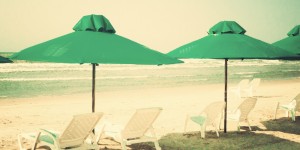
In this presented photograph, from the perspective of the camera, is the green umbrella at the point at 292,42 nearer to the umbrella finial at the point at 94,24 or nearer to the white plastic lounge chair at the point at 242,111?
the white plastic lounge chair at the point at 242,111

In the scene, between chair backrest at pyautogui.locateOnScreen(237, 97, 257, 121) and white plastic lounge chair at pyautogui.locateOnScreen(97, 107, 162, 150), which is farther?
chair backrest at pyautogui.locateOnScreen(237, 97, 257, 121)

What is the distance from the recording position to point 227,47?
6809 millimetres

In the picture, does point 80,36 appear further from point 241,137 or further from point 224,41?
point 241,137

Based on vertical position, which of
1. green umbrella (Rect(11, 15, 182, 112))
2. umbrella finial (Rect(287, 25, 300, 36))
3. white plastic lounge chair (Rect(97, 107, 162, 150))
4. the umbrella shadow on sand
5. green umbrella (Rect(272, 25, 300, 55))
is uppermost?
umbrella finial (Rect(287, 25, 300, 36))

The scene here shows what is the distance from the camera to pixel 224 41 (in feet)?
23.0

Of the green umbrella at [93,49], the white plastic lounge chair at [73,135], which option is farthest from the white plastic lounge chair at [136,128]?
the green umbrella at [93,49]

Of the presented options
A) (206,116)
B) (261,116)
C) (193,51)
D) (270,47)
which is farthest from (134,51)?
(261,116)

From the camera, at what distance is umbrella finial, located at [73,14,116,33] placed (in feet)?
18.3

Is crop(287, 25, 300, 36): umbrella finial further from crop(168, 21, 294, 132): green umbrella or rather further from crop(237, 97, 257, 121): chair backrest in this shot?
crop(237, 97, 257, 121): chair backrest

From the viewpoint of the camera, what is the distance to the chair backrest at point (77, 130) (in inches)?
207

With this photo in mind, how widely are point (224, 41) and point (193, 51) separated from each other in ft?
2.18

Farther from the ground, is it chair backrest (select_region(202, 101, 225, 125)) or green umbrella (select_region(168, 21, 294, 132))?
green umbrella (select_region(168, 21, 294, 132))

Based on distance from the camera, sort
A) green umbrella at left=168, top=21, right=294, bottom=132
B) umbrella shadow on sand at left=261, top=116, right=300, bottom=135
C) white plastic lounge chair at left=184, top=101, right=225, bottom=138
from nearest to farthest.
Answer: green umbrella at left=168, top=21, right=294, bottom=132
white plastic lounge chair at left=184, top=101, right=225, bottom=138
umbrella shadow on sand at left=261, top=116, right=300, bottom=135

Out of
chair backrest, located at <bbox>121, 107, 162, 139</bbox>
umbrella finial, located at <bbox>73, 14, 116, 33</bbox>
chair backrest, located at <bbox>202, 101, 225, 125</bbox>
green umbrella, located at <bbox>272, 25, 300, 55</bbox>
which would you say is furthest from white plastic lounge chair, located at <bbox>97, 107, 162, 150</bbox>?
green umbrella, located at <bbox>272, 25, 300, 55</bbox>
